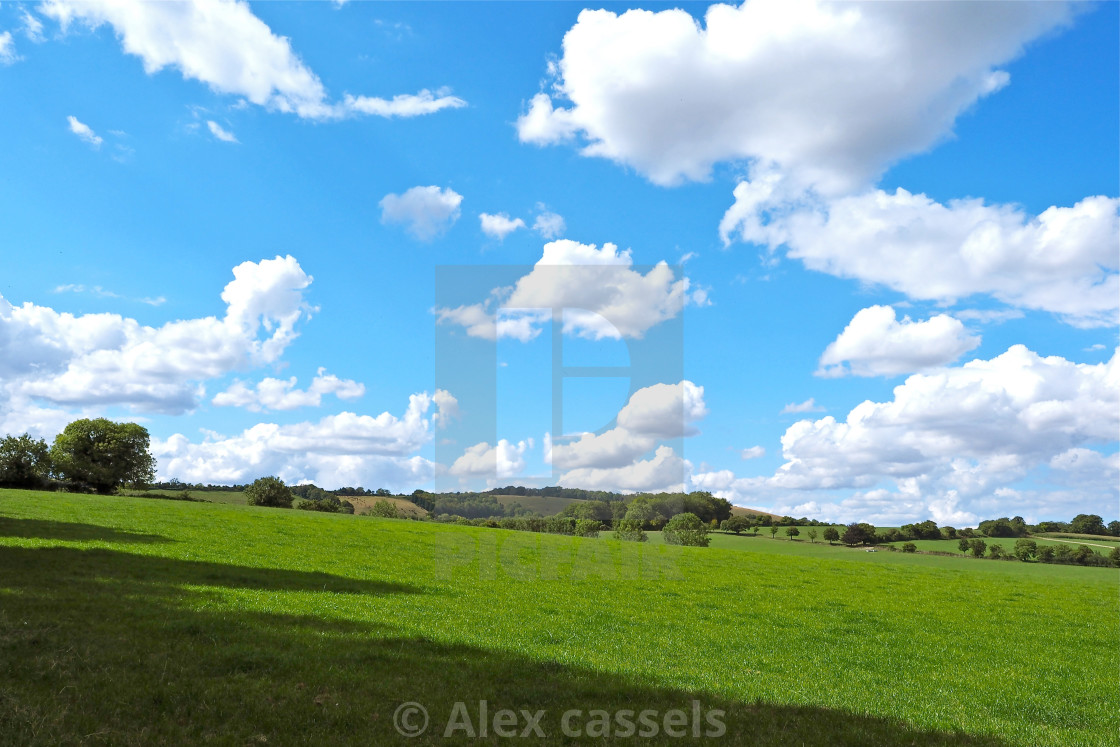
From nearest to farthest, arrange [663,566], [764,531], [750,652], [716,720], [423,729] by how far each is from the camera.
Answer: [423,729], [716,720], [750,652], [663,566], [764,531]

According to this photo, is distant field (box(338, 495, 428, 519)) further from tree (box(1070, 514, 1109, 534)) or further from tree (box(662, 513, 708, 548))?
tree (box(1070, 514, 1109, 534))

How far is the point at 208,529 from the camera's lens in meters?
42.8

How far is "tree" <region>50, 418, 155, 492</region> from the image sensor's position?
102m

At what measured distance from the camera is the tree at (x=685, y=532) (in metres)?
88.7

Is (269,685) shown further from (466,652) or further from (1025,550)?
(1025,550)

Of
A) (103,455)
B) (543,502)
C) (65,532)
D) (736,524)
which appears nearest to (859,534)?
(736,524)

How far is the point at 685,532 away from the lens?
91.7m

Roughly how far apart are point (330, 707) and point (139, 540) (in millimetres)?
28653

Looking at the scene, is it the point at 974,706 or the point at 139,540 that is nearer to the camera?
the point at 974,706

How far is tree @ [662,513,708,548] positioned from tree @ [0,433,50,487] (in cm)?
9788

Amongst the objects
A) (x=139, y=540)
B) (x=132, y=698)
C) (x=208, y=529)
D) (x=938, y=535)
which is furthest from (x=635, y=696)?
(x=938, y=535)

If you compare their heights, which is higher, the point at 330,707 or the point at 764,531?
the point at 330,707

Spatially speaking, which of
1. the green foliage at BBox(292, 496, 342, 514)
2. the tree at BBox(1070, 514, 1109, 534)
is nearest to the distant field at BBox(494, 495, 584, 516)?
the green foliage at BBox(292, 496, 342, 514)

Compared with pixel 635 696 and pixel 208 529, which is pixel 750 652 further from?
pixel 208 529
